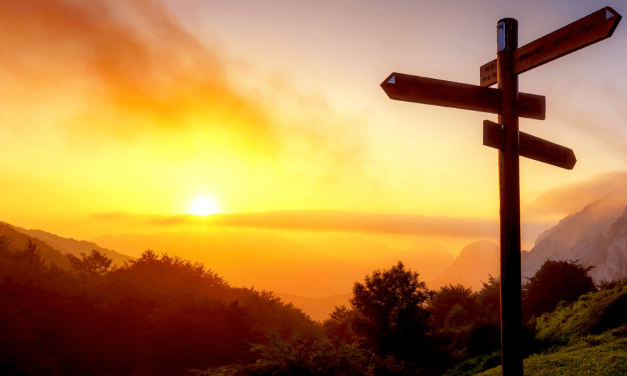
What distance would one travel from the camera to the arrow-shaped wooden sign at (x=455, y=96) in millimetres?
4594

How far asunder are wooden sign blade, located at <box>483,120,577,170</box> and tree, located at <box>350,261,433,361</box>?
2477 cm

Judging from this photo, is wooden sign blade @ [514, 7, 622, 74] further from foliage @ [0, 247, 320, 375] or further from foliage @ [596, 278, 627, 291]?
foliage @ [596, 278, 627, 291]

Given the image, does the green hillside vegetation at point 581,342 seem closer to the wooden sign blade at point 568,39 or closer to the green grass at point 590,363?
the green grass at point 590,363

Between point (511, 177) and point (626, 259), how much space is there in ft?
775

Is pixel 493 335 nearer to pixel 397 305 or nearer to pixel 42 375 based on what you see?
pixel 397 305

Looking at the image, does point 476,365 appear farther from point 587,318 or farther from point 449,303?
point 449,303

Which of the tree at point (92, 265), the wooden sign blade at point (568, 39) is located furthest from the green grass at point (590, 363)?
the tree at point (92, 265)

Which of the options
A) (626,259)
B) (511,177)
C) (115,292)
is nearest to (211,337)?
(115,292)

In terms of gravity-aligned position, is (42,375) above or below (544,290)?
below

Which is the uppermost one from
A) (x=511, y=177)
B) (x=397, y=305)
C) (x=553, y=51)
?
(x=553, y=51)

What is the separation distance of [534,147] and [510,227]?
1.11 m

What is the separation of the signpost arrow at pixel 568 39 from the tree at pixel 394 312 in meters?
25.8

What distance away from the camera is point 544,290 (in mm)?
37562

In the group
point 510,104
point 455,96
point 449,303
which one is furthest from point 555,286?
point 455,96
